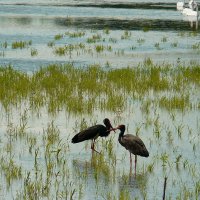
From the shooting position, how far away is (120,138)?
1270 centimetres

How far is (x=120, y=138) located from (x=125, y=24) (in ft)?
142

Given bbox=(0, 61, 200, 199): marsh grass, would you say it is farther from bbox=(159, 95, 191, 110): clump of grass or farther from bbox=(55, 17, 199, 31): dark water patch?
bbox=(55, 17, 199, 31): dark water patch

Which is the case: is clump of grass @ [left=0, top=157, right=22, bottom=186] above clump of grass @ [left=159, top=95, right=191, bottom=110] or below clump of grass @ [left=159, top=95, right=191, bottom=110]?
above

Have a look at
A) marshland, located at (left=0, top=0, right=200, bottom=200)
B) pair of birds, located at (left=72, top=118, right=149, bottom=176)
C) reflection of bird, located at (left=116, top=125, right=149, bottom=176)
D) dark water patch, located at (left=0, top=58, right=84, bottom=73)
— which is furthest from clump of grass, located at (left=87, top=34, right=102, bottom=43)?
reflection of bird, located at (left=116, top=125, right=149, bottom=176)

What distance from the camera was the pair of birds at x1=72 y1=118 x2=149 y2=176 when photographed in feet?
39.6

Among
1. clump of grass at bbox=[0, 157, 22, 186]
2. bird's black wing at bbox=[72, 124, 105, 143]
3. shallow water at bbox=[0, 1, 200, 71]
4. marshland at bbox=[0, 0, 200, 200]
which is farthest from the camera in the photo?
shallow water at bbox=[0, 1, 200, 71]

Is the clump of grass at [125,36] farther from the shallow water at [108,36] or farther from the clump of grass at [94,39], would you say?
the clump of grass at [94,39]

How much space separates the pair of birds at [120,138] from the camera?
12.1 metres

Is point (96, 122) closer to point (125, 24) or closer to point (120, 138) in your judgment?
point (120, 138)

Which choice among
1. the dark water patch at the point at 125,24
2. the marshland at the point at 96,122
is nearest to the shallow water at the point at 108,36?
the dark water patch at the point at 125,24

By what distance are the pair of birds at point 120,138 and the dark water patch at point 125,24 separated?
36674 millimetres

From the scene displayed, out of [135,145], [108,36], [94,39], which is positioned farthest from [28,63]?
[135,145]

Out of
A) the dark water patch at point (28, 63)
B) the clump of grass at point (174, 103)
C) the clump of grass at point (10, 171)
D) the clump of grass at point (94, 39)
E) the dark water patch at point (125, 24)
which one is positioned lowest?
the dark water patch at point (125, 24)

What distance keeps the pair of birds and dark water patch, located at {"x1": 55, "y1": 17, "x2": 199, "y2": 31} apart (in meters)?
36.7
